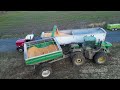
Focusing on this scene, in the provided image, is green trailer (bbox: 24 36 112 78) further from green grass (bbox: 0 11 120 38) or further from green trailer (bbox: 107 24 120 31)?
green trailer (bbox: 107 24 120 31)

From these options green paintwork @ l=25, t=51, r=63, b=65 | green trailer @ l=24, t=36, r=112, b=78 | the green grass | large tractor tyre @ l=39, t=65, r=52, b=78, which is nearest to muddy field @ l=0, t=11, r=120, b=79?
the green grass

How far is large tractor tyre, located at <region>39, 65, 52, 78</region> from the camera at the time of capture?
10086 mm

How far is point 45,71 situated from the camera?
10.2 meters

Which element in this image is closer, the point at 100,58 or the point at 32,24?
the point at 100,58

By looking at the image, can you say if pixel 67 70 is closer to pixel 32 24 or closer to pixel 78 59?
pixel 78 59

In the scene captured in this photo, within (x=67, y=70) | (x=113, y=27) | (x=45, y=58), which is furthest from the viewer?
(x=113, y=27)

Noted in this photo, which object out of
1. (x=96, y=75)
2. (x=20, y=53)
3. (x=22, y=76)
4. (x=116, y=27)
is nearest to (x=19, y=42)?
(x=20, y=53)

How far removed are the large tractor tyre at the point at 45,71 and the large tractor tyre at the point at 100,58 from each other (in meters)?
3.01

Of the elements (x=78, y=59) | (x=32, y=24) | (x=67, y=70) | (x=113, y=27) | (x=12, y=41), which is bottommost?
(x=67, y=70)

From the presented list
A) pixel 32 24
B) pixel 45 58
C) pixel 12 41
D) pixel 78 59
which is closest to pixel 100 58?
pixel 78 59

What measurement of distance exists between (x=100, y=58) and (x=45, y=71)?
3.56 m

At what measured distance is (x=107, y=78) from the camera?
974 cm

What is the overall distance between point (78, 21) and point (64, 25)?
2324mm

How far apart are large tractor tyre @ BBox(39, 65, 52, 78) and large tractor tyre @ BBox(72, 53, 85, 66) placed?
1.69 m
